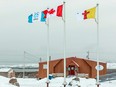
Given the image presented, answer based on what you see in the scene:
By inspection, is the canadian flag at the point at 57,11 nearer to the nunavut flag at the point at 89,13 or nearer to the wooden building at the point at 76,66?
the nunavut flag at the point at 89,13

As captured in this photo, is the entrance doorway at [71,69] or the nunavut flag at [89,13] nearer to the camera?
the nunavut flag at [89,13]

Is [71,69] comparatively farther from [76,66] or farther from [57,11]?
[57,11]

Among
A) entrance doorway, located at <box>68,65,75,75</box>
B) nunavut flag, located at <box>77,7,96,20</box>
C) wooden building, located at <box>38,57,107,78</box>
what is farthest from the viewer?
wooden building, located at <box>38,57,107,78</box>

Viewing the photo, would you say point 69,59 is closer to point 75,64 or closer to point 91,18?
point 75,64

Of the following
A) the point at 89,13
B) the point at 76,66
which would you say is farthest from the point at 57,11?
the point at 76,66

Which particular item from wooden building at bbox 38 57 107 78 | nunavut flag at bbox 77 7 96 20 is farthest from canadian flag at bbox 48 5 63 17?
wooden building at bbox 38 57 107 78

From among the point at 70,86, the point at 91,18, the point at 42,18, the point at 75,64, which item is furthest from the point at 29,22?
the point at 75,64

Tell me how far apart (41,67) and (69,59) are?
5.06m

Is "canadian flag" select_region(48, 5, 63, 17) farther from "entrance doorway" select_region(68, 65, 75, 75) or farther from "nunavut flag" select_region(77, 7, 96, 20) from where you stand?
"entrance doorway" select_region(68, 65, 75, 75)

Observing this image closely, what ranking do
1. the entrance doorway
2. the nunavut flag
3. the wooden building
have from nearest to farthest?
the nunavut flag
the entrance doorway
the wooden building

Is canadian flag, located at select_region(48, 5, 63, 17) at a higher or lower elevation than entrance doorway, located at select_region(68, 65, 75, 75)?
higher

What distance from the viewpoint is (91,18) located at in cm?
3547

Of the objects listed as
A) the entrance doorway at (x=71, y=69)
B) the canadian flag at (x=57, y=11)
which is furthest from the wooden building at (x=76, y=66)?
the canadian flag at (x=57, y=11)

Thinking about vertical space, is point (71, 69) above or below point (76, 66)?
below
